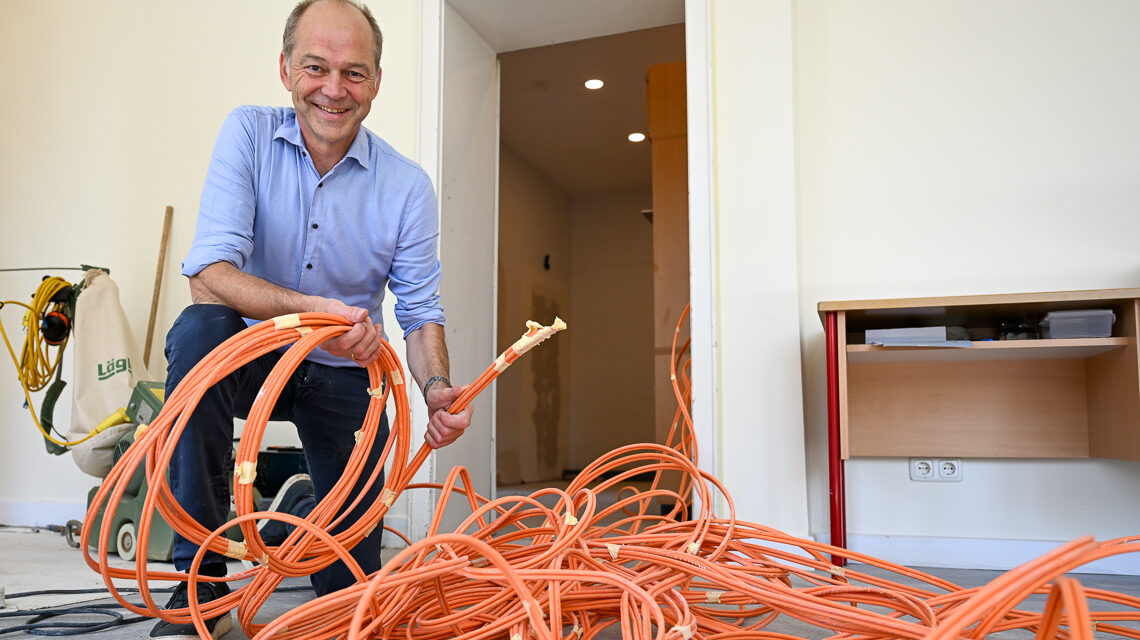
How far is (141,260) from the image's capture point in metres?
3.17

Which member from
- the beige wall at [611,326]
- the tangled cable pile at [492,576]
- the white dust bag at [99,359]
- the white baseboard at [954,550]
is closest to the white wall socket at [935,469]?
the white baseboard at [954,550]

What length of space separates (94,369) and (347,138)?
174 cm

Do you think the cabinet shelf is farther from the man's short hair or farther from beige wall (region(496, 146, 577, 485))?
beige wall (region(496, 146, 577, 485))

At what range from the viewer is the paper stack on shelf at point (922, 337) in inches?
73.5

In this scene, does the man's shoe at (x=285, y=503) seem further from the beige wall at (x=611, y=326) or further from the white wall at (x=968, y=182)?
the beige wall at (x=611, y=326)

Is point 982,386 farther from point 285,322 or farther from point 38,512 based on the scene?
point 38,512

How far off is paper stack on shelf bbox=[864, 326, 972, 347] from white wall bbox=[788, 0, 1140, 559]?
1.18 feet

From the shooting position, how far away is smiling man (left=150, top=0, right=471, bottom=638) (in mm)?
1284

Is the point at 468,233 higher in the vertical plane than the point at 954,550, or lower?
higher

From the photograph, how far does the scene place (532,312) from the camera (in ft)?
21.3

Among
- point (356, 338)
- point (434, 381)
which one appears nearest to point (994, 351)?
point (434, 381)

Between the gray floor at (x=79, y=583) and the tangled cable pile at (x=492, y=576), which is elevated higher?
the tangled cable pile at (x=492, y=576)

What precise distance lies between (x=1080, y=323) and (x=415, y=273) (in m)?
1.59

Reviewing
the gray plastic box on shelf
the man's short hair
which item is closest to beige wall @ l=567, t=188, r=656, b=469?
the gray plastic box on shelf
